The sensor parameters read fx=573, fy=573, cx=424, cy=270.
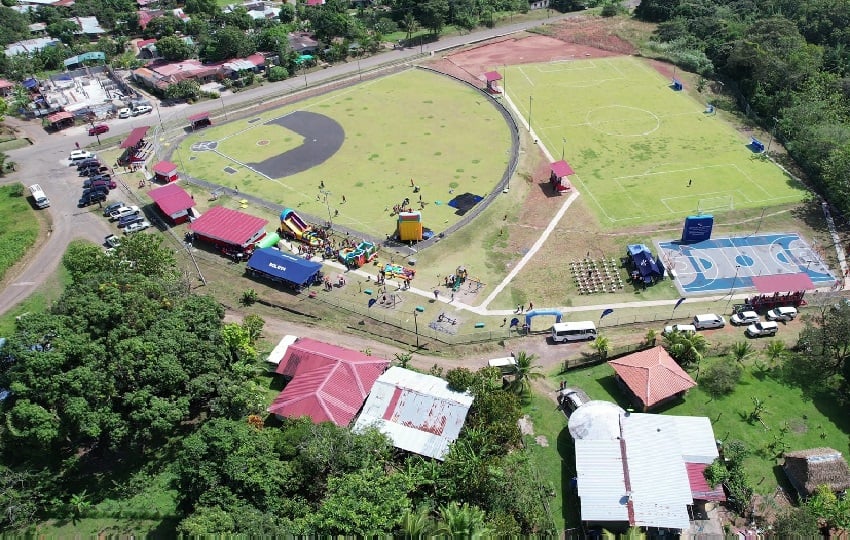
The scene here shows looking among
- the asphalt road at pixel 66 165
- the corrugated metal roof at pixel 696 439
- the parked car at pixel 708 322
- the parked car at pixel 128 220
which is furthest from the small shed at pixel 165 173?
the corrugated metal roof at pixel 696 439

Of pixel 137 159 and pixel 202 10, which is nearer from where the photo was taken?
pixel 137 159

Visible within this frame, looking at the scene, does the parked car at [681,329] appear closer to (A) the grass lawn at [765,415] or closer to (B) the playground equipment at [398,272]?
(A) the grass lawn at [765,415]

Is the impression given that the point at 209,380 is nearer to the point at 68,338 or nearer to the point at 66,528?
the point at 68,338

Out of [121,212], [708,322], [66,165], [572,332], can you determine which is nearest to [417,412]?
[572,332]

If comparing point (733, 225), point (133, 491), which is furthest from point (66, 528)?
point (733, 225)

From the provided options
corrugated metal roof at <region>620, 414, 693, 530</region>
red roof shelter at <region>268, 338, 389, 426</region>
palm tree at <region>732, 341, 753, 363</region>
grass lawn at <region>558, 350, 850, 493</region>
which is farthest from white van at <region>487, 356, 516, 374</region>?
palm tree at <region>732, 341, 753, 363</region>

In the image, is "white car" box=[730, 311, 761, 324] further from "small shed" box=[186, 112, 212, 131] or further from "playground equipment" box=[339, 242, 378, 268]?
"small shed" box=[186, 112, 212, 131]
